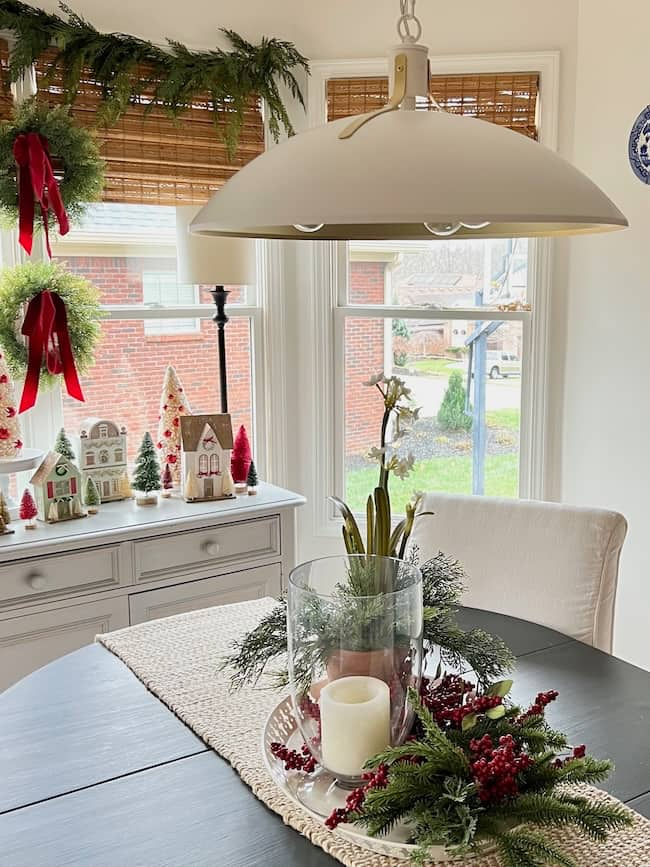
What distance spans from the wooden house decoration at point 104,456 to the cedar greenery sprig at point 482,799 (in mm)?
1833

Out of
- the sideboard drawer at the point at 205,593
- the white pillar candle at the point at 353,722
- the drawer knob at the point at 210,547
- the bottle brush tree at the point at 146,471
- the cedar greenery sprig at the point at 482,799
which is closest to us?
the cedar greenery sprig at the point at 482,799

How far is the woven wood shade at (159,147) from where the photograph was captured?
287 centimetres

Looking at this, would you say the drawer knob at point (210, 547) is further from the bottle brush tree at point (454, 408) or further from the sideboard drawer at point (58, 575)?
the bottle brush tree at point (454, 408)

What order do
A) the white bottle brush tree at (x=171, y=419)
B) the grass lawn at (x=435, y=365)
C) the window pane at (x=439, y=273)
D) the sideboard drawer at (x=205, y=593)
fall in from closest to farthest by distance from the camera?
the sideboard drawer at (x=205, y=593), the white bottle brush tree at (x=171, y=419), the window pane at (x=439, y=273), the grass lawn at (x=435, y=365)

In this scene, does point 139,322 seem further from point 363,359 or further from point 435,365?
point 435,365

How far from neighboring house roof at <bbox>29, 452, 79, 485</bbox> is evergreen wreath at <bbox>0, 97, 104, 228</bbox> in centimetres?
73

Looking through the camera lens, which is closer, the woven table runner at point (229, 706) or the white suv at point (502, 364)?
the woven table runner at point (229, 706)

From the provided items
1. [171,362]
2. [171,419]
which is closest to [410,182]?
[171,419]

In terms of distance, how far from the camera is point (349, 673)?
123cm

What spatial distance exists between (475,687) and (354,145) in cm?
89

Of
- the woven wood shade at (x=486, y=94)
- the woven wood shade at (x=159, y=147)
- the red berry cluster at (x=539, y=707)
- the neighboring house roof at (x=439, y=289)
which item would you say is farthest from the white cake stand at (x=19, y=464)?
the red berry cluster at (x=539, y=707)

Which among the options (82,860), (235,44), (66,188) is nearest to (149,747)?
(82,860)

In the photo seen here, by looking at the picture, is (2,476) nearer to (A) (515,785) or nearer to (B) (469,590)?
(B) (469,590)

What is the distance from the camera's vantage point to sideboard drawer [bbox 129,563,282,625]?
2.59 m
